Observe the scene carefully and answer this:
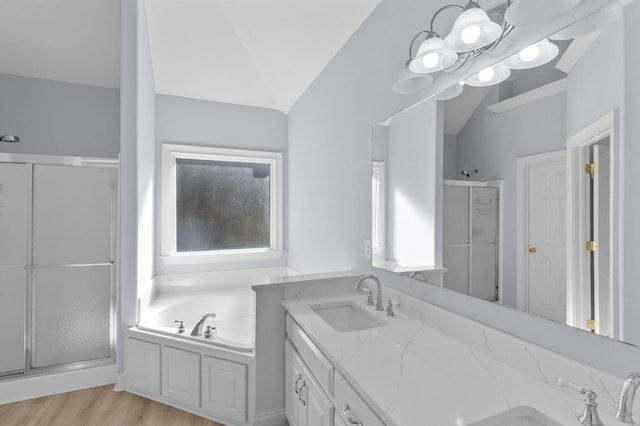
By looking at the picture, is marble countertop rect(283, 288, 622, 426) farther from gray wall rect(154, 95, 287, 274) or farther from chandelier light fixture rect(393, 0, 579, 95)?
gray wall rect(154, 95, 287, 274)

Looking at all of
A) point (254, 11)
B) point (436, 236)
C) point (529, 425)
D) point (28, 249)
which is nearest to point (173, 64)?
point (254, 11)

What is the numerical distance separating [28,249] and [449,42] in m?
2.91

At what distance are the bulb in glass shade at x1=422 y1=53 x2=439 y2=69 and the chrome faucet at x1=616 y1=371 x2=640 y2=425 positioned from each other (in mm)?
1208

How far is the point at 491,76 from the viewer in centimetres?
121

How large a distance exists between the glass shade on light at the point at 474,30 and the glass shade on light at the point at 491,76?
0.10 m

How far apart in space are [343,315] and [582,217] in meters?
Answer: 1.25

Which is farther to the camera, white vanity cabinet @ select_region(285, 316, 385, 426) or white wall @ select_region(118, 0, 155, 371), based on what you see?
white wall @ select_region(118, 0, 155, 371)

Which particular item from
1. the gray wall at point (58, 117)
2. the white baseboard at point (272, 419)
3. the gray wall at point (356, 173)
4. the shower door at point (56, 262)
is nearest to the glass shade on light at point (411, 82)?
the gray wall at point (356, 173)

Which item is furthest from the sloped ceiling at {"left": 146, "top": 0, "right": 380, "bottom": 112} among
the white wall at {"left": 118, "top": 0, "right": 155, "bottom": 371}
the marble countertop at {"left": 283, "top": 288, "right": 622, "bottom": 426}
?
the marble countertop at {"left": 283, "top": 288, "right": 622, "bottom": 426}

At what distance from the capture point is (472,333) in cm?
124

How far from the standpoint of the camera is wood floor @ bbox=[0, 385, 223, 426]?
6.47 ft

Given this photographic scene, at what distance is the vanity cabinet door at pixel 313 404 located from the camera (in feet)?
4.00

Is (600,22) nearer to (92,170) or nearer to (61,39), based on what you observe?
(92,170)

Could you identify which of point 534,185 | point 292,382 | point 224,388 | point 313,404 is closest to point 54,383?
point 224,388
